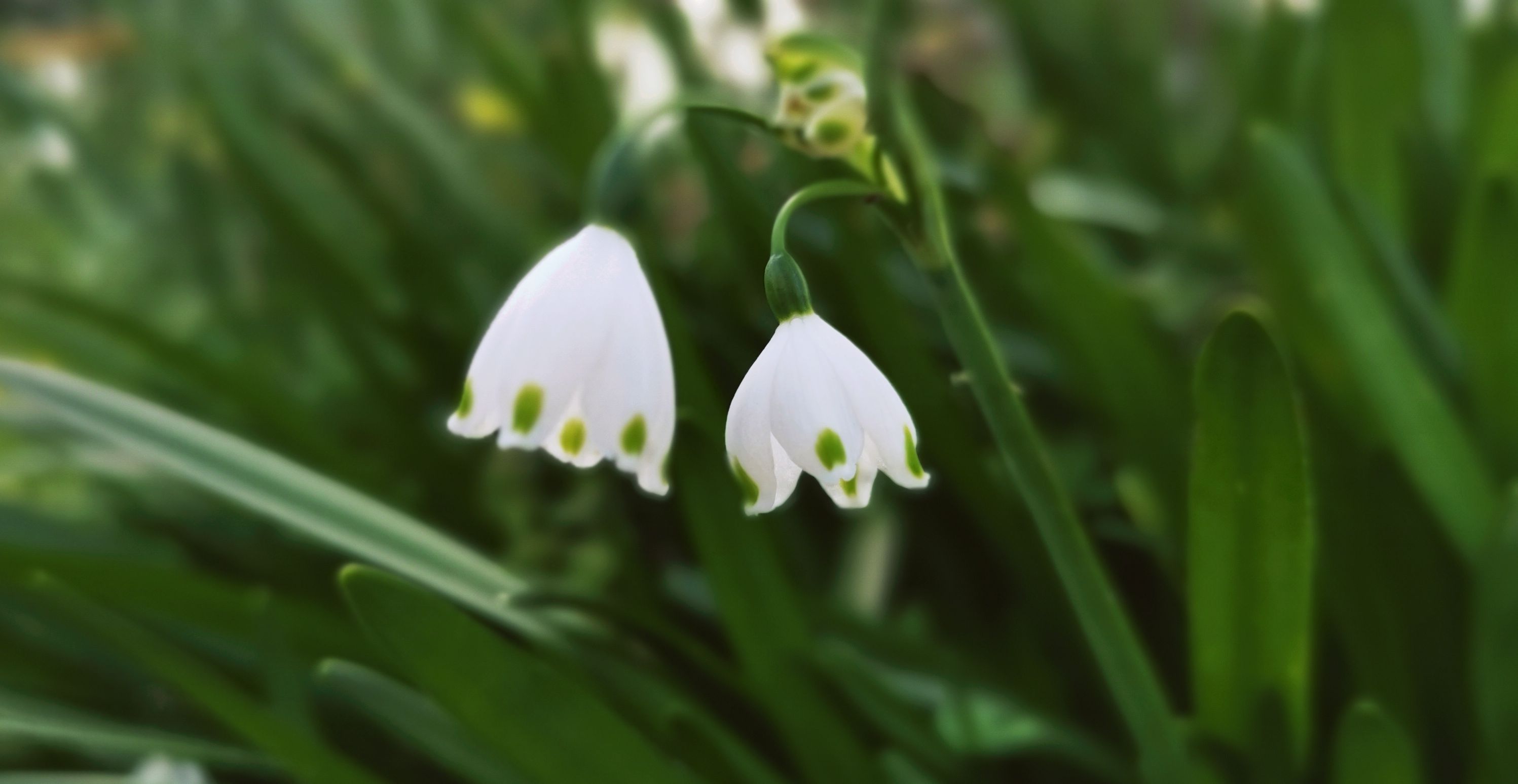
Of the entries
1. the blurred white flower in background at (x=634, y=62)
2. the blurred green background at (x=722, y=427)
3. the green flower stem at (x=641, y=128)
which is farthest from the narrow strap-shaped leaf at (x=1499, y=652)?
the blurred white flower in background at (x=634, y=62)

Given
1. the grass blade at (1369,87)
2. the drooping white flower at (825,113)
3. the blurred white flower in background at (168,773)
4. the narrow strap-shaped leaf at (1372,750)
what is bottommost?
the narrow strap-shaped leaf at (1372,750)

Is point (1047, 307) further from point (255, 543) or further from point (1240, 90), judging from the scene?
point (255, 543)

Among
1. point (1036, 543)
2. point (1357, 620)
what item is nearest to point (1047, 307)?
point (1036, 543)

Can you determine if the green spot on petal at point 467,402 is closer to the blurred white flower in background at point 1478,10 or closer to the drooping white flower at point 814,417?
the drooping white flower at point 814,417

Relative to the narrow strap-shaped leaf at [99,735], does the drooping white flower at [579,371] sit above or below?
below

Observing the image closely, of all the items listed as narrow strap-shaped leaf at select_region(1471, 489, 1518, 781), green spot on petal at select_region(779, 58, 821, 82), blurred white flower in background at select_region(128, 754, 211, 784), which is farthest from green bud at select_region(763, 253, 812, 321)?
blurred white flower in background at select_region(128, 754, 211, 784)

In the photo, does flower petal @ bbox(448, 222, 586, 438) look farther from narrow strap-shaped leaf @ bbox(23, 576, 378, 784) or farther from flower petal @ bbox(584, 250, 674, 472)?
narrow strap-shaped leaf @ bbox(23, 576, 378, 784)
